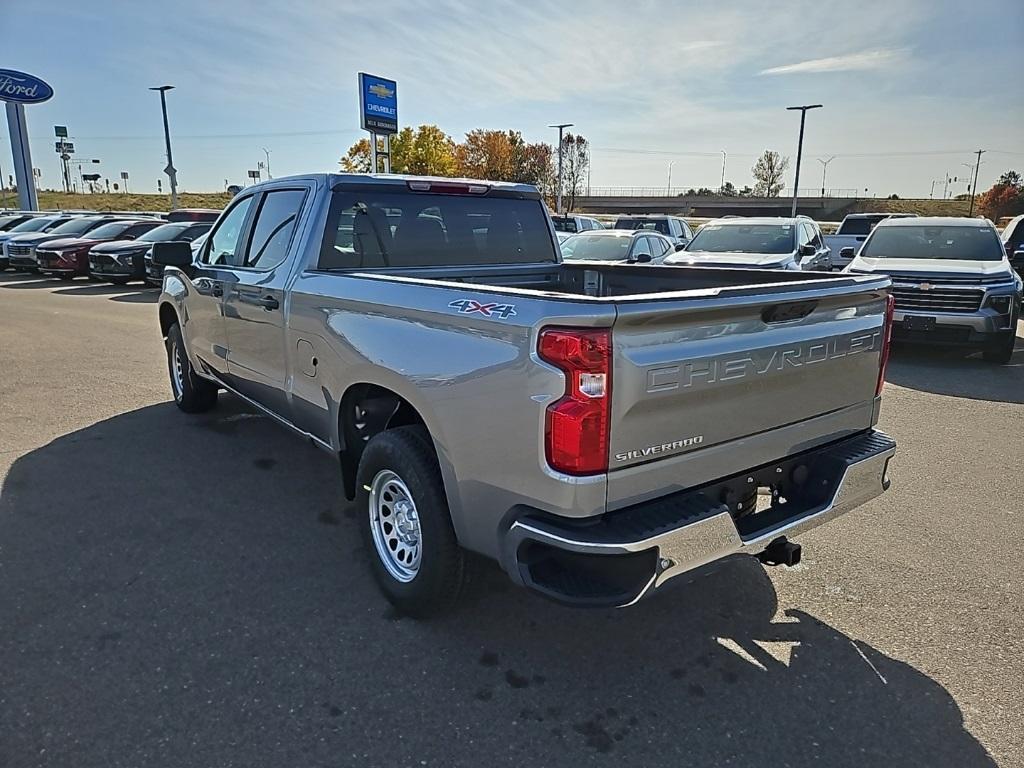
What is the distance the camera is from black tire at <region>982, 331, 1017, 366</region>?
28.8ft

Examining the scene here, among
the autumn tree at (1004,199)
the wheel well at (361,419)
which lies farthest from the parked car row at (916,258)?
the autumn tree at (1004,199)

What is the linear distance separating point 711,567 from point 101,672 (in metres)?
2.49

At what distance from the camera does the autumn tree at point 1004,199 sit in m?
70.3

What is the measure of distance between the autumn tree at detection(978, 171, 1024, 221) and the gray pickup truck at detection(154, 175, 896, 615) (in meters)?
81.2

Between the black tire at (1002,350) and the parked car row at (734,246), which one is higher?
the parked car row at (734,246)

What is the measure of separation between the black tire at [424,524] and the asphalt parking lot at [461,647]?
0.15 metres

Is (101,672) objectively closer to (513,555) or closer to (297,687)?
(297,687)

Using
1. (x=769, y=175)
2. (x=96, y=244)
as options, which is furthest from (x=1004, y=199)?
(x=96, y=244)

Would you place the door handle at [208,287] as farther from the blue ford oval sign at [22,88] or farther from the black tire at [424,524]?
the blue ford oval sign at [22,88]

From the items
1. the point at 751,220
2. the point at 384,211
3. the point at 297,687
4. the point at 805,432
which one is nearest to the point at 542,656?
the point at 297,687

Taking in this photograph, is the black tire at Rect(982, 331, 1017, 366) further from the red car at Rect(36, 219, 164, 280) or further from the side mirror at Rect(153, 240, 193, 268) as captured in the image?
the red car at Rect(36, 219, 164, 280)

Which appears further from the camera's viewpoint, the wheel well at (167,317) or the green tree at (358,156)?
the green tree at (358,156)

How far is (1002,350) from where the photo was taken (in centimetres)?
888

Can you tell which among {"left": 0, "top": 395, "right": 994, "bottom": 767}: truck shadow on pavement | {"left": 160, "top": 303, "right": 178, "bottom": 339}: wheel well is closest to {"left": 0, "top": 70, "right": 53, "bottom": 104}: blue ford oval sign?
{"left": 160, "top": 303, "right": 178, "bottom": 339}: wheel well
